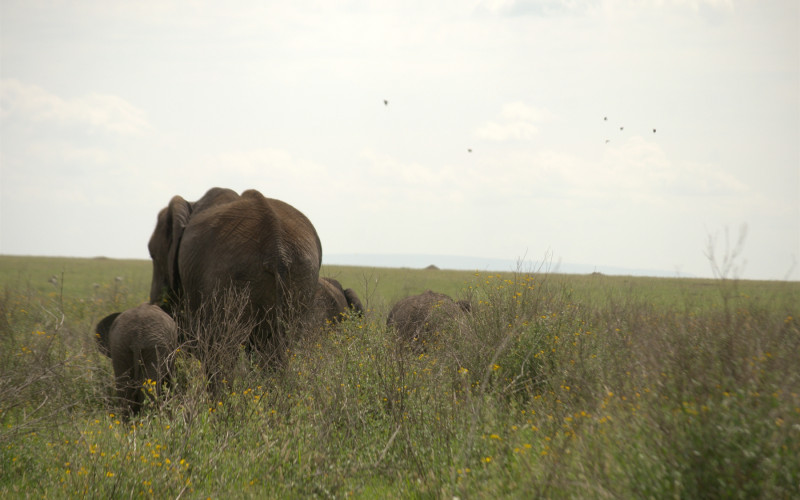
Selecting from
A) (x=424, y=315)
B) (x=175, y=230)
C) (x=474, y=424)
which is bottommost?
(x=474, y=424)

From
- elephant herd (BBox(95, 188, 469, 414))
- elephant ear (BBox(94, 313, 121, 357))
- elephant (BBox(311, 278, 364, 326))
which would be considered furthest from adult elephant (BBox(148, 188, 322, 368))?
→ elephant (BBox(311, 278, 364, 326))

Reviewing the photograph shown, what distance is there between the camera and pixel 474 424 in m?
4.81

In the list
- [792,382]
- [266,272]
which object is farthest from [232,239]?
[792,382]

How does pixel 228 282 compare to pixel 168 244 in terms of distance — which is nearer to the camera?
pixel 228 282

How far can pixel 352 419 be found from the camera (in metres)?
6.61

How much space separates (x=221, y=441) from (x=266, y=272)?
2.65 metres

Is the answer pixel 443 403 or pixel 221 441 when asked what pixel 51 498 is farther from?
pixel 443 403

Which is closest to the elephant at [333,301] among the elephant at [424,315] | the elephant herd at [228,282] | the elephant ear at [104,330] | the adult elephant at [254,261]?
the elephant at [424,315]

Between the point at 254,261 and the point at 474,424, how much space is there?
4.60 m

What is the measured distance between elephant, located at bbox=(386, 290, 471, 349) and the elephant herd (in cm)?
175

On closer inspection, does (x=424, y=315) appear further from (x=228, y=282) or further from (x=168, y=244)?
(x=168, y=244)

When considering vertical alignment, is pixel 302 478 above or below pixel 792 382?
below

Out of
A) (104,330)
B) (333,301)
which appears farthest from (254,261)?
(333,301)

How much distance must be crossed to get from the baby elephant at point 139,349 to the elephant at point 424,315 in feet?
11.2
